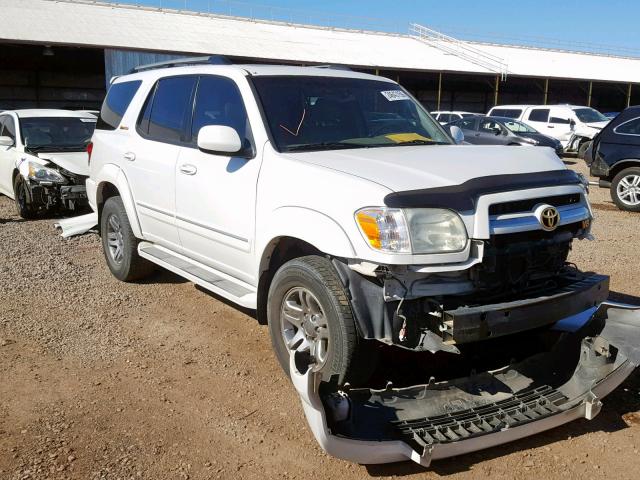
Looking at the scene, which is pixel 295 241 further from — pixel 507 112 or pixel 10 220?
pixel 507 112

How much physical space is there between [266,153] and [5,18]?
23020 millimetres

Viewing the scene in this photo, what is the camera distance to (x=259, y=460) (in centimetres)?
331

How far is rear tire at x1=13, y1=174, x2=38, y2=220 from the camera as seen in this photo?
9.62 metres

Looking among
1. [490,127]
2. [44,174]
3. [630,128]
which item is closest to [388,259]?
[44,174]

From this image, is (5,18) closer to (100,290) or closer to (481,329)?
(100,290)

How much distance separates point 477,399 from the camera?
11.6 ft

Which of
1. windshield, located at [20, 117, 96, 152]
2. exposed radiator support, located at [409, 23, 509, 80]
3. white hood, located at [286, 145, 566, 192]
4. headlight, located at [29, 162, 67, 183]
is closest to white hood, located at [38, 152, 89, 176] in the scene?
headlight, located at [29, 162, 67, 183]

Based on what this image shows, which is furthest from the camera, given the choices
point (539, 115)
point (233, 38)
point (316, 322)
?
point (233, 38)

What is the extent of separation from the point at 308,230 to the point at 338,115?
51.9 inches

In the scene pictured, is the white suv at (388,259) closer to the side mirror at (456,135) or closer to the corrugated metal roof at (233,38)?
the side mirror at (456,135)

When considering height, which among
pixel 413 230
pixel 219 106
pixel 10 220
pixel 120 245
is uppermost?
pixel 219 106

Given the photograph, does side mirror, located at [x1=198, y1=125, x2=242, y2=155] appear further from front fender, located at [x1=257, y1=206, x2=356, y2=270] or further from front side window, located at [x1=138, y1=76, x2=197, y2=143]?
front side window, located at [x1=138, y1=76, x2=197, y2=143]

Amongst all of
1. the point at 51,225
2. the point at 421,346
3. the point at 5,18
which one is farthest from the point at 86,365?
the point at 5,18

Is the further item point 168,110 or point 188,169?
point 168,110
